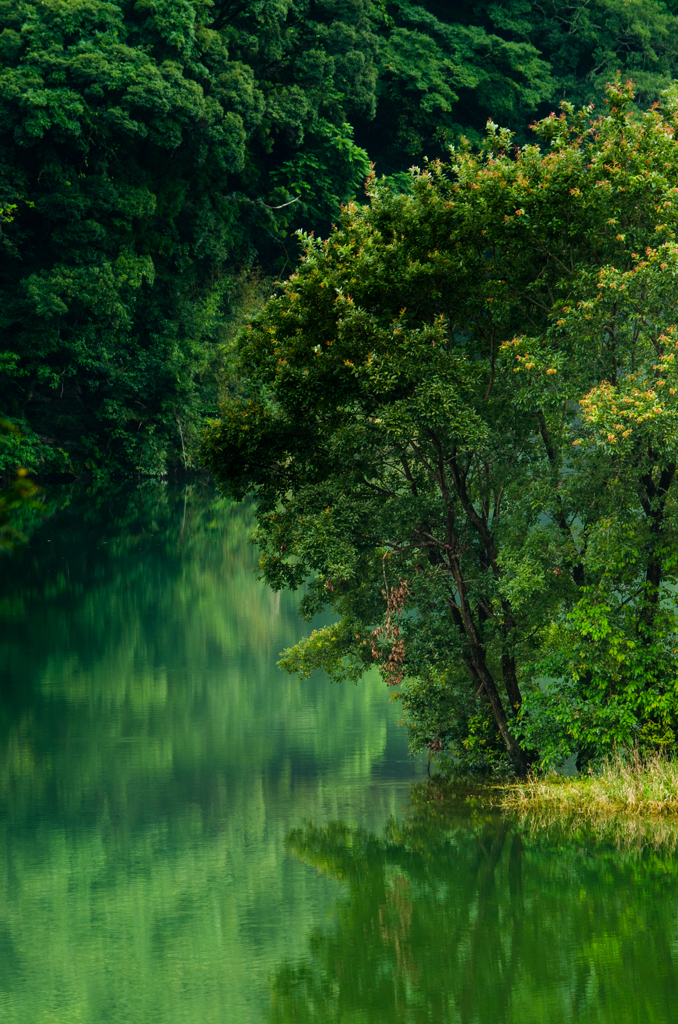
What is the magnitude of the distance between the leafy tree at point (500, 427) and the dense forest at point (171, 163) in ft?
99.8

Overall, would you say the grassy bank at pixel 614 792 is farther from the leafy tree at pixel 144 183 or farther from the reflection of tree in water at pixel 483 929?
the leafy tree at pixel 144 183

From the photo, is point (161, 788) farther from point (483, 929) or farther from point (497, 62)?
point (497, 62)

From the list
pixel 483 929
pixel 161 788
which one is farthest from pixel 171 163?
pixel 483 929

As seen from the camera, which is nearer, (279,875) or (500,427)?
(279,875)

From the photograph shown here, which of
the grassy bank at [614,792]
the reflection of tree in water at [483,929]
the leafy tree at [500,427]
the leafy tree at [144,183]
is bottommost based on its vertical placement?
the reflection of tree in water at [483,929]

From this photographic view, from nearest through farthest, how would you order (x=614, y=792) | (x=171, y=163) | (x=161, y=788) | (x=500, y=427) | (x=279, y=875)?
(x=279, y=875) → (x=614, y=792) → (x=500, y=427) → (x=161, y=788) → (x=171, y=163)

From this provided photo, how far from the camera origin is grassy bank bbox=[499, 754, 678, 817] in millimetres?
13445

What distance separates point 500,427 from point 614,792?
424 cm

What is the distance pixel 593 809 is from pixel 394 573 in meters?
3.67

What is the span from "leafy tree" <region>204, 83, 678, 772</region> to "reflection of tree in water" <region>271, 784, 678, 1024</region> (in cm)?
146

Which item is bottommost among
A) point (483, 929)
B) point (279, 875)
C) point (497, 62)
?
point (483, 929)

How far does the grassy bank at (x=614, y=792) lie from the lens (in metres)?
13.4

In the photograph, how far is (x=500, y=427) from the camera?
14742 millimetres

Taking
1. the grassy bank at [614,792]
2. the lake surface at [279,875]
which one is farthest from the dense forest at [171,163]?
the grassy bank at [614,792]
